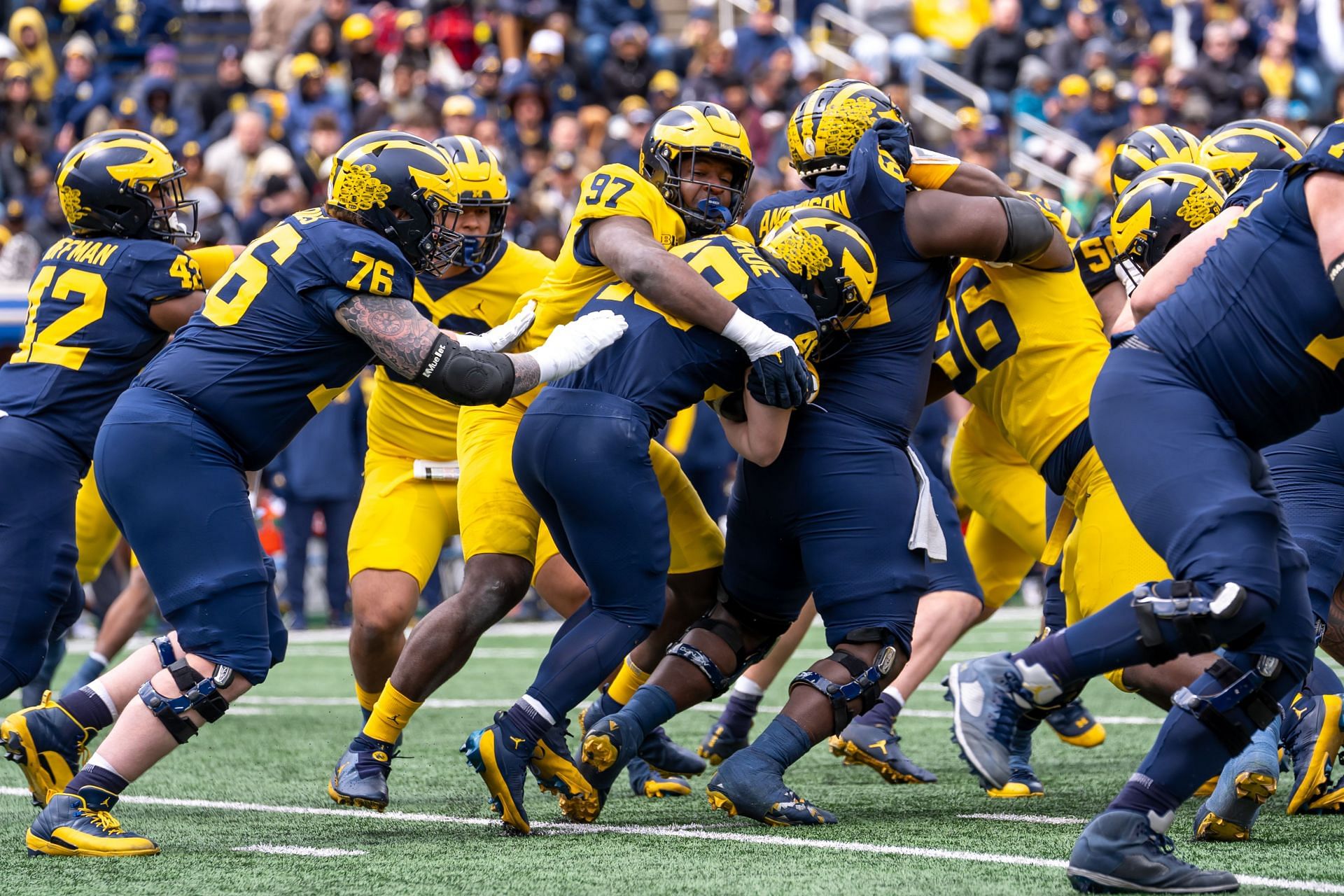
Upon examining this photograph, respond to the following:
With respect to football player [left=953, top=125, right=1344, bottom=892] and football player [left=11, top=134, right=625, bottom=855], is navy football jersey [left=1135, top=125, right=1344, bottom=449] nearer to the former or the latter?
football player [left=953, top=125, right=1344, bottom=892]

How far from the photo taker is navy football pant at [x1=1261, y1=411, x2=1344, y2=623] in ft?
15.8

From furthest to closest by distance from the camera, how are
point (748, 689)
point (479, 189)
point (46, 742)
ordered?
point (748, 689)
point (479, 189)
point (46, 742)

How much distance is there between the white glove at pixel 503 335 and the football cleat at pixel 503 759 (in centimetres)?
97

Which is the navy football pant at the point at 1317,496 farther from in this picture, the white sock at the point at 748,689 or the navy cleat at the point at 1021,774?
the white sock at the point at 748,689

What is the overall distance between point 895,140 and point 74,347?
251 centimetres

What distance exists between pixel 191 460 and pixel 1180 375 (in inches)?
95.1

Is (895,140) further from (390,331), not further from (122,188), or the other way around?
(122,188)

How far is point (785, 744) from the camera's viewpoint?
15.6 ft

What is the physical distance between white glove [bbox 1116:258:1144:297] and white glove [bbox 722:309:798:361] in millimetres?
1134

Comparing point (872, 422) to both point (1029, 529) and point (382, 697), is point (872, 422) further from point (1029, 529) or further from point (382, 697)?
point (382, 697)

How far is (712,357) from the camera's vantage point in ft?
15.4

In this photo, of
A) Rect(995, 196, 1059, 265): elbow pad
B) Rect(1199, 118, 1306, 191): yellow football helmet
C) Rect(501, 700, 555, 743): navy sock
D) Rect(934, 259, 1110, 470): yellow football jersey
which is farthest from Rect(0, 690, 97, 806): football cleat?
Rect(1199, 118, 1306, 191): yellow football helmet

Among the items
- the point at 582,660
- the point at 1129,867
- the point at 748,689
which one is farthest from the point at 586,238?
the point at 1129,867

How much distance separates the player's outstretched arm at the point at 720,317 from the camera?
14.9 feet
